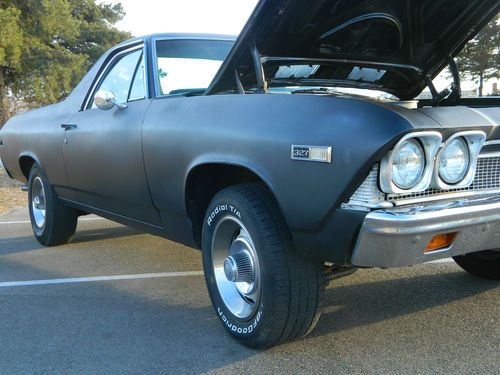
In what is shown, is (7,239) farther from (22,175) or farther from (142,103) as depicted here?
(142,103)

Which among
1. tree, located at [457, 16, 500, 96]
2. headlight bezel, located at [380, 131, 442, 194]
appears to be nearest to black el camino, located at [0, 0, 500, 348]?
headlight bezel, located at [380, 131, 442, 194]

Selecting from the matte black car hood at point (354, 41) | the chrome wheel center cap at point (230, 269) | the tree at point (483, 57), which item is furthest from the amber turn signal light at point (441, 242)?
the tree at point (483, 57)

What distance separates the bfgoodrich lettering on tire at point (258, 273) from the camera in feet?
8.57

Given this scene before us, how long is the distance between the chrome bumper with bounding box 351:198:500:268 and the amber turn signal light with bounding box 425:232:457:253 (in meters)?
0.02

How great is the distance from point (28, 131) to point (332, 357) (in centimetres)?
403

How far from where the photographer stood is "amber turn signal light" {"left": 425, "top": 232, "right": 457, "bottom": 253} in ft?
7.85

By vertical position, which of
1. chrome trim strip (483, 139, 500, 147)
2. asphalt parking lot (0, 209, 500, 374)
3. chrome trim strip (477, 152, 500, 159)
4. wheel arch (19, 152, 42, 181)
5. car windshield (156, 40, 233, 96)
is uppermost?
car windshield (156, 40, 233, 96)

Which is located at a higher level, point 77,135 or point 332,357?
point 77,135

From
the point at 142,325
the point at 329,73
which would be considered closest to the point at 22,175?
the point at 142,325

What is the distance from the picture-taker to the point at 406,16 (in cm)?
355

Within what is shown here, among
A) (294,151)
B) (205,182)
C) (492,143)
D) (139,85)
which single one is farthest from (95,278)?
(492,143)

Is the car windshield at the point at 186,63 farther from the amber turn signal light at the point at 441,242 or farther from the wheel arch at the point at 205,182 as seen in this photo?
the amber turn signal light at the point at 441,242

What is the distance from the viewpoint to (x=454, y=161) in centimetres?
244

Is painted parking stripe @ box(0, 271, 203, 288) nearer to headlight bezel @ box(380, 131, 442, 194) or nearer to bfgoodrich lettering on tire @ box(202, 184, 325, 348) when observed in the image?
bfgoodrich lettering on tire @ box(202, 184, 325, 348)
